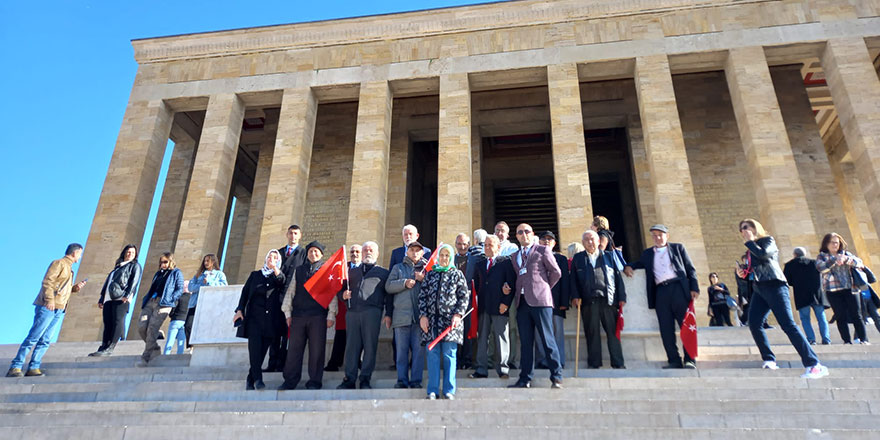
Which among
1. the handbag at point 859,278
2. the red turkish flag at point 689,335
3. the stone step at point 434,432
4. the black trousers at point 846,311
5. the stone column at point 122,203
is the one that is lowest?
the stone step at point 434,432

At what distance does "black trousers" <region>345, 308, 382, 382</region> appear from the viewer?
569cm

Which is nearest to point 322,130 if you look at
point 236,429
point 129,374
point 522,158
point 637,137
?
point 522,158

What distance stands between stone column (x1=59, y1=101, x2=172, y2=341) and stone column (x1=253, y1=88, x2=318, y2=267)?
3.49 m

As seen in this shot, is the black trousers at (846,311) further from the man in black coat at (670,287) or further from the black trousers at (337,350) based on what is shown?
the black trousers at (337,350)

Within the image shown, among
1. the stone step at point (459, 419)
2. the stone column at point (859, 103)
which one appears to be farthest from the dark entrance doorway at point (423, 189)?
the stone step at point (459, 419)

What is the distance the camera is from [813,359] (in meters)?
5.31

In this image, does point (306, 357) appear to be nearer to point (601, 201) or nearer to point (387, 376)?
point (387, 376)

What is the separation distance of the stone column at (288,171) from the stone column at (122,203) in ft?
11.5

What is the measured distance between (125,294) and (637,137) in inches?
535

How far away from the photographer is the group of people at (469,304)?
17.8 feet

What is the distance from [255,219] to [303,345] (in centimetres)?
1173

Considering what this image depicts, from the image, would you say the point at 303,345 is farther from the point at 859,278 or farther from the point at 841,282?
the point at 859,278

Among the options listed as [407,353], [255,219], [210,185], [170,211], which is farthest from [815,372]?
[170,211]

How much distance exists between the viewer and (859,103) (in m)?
12.6
